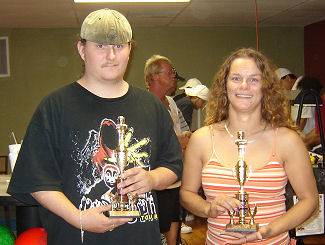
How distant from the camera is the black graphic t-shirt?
1623 millimetres

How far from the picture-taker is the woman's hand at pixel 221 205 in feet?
5.91

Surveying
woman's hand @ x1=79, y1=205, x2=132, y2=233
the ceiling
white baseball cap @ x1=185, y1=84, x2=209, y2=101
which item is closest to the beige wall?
the ceiling

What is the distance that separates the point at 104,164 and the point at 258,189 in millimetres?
628

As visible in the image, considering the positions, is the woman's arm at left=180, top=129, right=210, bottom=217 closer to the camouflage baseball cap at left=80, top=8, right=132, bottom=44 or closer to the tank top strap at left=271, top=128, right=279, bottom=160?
the tank top strap at left=271, top=128, right=279, bottom=160

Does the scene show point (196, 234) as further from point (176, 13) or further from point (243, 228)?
point (243, 228)

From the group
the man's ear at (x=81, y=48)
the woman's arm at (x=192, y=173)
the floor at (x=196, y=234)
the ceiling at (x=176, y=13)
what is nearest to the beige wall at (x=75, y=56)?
the ceiling at (x=176, y=13)

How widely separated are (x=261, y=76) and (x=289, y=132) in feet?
0.83

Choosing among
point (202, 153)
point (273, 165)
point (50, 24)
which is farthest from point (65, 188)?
point (50, 24)

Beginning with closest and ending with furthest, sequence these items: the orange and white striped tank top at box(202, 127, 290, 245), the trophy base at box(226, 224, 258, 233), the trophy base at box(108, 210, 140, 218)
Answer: the trophy base at box(108, 210, 140, 218), the trophy base at box(226, 224, 258, 233), the orange and white striped tank top at box(202, 127, 290, 245)

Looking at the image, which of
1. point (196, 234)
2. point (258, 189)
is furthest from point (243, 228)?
point (196, 234)

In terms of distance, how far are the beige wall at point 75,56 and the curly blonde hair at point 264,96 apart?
6646 mm

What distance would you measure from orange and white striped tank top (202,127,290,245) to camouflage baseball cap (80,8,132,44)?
25.0 inches

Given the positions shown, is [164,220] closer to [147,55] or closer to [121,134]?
[121,134]

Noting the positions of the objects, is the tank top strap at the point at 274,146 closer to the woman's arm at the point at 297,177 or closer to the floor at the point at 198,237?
the woman's arm at the point at 297,177
